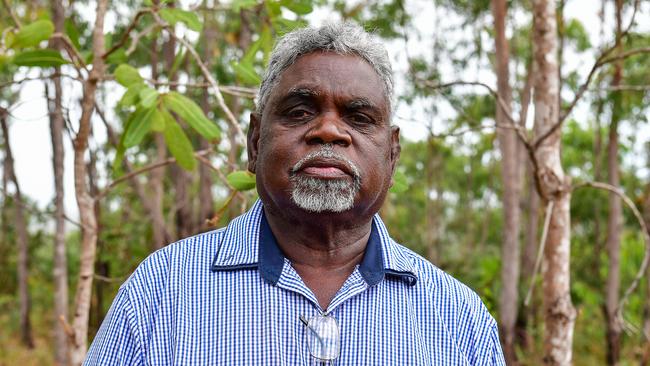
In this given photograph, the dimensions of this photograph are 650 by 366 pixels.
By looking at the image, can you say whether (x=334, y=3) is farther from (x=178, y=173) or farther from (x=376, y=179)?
(x=376, y=179)

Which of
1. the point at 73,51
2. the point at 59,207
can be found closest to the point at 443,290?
the point at 73,51

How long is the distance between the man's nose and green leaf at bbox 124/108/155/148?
0.88 meters

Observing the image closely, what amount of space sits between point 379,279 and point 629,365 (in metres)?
8.45

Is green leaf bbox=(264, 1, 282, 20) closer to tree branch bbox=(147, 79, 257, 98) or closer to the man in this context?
tree branch bbox=(147, 79, 257, 98)

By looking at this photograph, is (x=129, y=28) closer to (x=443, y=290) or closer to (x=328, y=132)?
(x=328, y=132)

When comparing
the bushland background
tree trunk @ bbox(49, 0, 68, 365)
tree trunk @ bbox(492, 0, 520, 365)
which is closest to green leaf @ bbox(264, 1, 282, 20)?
the bushland background

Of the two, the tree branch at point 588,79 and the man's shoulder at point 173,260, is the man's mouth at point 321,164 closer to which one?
the man's shoulder at point 173,260

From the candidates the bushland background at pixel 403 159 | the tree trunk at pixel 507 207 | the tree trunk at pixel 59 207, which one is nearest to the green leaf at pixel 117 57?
the bushland background at pixel 403 159

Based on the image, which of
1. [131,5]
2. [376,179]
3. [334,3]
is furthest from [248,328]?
[334,3]

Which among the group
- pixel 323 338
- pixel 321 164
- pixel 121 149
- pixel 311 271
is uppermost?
pixel 121 149

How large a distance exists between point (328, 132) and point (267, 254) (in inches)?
11.7

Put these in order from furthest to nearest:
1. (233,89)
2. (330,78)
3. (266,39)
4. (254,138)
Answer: (266,39) → (233,89) → (254,138) → (330,78)

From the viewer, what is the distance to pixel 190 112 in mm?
2236

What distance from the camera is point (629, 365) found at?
8836 millimetres
